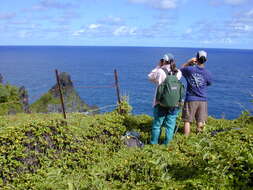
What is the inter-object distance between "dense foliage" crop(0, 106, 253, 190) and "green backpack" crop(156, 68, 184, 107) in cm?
97

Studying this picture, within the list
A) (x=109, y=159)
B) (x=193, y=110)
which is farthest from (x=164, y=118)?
(x=109, y=159)

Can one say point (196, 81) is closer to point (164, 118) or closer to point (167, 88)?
point (167, 88)

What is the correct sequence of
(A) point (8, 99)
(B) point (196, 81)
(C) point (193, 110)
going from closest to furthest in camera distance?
(B) point (196, 81)
(C) point (193, 110)
(A) point (8, 99)

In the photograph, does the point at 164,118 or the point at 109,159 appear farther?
the point at 164,118

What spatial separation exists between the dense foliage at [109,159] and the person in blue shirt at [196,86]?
0.76m

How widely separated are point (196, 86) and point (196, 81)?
0.13 meters

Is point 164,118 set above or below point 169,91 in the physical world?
below

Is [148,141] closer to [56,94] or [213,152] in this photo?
[213,152]

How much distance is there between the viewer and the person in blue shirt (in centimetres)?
688

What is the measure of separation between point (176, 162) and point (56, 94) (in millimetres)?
38268

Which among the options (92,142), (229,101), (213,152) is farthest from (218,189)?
(229,101)

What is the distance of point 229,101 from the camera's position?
163 feet

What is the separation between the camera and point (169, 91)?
6.46 m

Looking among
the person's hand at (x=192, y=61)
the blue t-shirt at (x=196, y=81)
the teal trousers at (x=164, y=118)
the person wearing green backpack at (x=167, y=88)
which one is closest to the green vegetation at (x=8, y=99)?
the teal trousers at (x=164, y=118)
